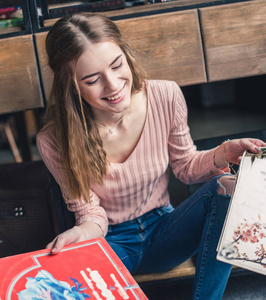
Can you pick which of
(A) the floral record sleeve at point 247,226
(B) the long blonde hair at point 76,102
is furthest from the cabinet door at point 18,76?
(A) the floral record sleeve at point 247,226

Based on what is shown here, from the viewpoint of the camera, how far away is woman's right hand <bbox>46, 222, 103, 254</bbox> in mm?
921

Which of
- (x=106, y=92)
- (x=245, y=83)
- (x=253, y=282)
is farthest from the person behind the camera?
(x=245, y=83)

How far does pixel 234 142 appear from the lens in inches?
42.4

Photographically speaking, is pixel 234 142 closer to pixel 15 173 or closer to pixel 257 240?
pixel 257 240

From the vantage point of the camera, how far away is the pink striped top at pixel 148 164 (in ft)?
3.93

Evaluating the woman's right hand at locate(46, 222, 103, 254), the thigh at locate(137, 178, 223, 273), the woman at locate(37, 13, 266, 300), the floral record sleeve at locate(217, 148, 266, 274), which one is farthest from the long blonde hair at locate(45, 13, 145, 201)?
the floral record sleeve at locate(217, 148, 266, 274)

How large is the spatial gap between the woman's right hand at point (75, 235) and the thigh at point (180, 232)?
0.71ft

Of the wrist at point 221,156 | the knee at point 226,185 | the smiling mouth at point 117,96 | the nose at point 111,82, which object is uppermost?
the nose at point 111,82

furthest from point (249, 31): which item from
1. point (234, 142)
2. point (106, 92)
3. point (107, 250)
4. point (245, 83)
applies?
point (107, 250)

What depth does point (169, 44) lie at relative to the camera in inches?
50.4

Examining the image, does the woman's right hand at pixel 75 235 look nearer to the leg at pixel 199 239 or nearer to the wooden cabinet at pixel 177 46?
the leg at pixel 199 239

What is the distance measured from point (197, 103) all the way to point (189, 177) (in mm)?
800

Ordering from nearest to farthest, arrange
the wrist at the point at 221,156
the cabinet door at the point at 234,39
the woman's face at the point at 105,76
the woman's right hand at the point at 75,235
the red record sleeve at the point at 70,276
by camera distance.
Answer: the red record sleeve at the point at 70,276 < the woman's right hand at the point at 75,235 < the woman's face at the point at 105,76 < the wrist at the point at 221,156 < the cabinet door at the point at 234,39

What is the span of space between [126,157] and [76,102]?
0.24m
